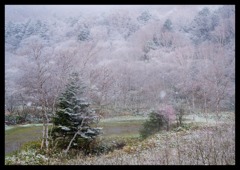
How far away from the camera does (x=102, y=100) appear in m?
7.64

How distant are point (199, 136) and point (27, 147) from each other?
441 centimetres

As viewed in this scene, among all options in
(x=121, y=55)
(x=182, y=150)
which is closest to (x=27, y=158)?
(x=182, y=150)

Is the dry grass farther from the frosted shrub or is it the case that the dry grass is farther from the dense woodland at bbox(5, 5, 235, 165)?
the frosted shrub

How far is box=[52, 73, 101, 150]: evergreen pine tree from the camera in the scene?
7285 mm

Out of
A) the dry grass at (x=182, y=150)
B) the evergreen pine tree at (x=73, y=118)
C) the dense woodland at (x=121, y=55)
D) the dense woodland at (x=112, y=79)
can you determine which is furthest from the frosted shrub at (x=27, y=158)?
the dense woodland at (x=121, y=55)

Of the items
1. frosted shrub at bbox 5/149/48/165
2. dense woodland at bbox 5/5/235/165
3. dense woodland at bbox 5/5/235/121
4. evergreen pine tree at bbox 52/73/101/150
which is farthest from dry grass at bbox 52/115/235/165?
dense woodland at bbox 5/5/235/121

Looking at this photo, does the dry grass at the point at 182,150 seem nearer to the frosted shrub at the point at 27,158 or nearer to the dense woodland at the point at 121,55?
the frosted shrub at the point at 27,158

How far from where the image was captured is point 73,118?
7.33 metres

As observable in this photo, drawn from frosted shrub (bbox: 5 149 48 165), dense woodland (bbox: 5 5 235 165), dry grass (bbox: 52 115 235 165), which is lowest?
frosted shrub (bbox: 5 149 48 165)

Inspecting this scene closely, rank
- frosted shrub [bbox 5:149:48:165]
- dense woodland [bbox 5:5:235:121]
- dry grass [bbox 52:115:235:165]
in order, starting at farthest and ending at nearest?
dense woodland [bbox 5:5:235:121], frosted shrub [bbox 5:149:48:165], dry grass [bbox 52:115:235:165]

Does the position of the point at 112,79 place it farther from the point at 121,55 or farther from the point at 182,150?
the point at 182,150

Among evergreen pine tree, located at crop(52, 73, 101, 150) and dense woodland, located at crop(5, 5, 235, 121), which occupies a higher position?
dense woodland, located at crop(5, 5, 235, 121)

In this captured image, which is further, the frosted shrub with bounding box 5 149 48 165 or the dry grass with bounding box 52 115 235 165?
the frosted shrub with bounding box 5 149 48 165

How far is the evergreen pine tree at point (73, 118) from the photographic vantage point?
7285 millimetres
